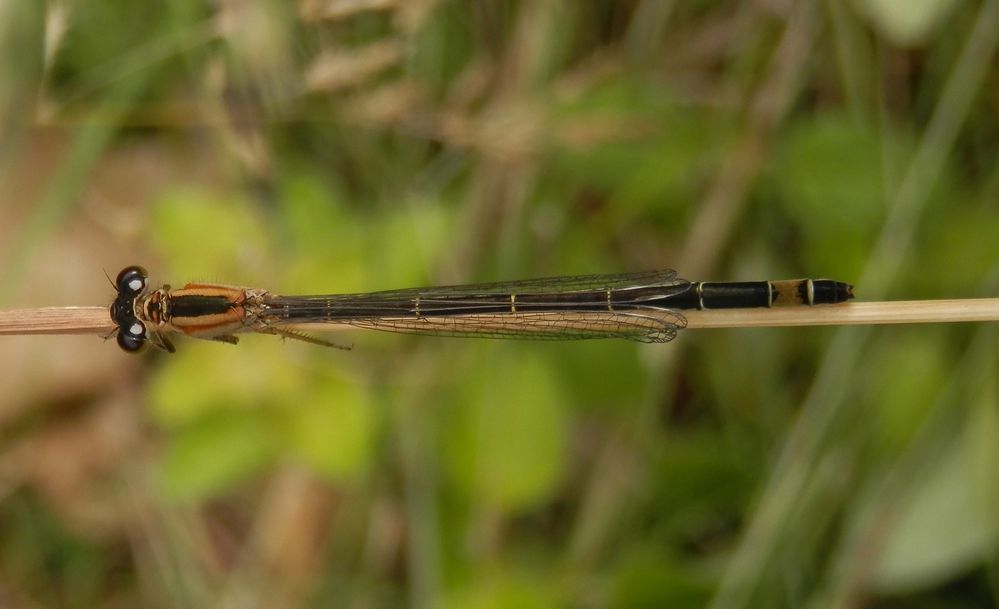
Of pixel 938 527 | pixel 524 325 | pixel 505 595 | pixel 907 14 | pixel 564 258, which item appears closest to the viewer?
pixel 524 325

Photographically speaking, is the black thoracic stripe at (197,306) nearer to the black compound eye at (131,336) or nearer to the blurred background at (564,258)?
the black compound eye at (131,336)

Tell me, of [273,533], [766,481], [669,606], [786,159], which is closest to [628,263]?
[786,159]

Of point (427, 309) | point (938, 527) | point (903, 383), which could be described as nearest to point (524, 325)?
point (427, 309)

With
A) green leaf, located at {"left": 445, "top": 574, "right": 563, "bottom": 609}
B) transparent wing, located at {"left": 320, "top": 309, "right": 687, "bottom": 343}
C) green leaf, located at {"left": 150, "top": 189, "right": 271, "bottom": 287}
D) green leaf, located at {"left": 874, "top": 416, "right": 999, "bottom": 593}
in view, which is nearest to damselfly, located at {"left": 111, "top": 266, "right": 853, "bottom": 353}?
transparent wing, located at {"left": 320, "top": 309, "right": 687, "bottom": 343}

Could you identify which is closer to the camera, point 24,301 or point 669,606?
point 669,606

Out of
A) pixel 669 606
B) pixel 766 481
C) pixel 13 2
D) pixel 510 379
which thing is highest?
pixel 13 2

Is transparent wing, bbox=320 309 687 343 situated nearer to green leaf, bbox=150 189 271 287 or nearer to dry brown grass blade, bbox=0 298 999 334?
dry brown grass blade, bbox=0 298 999 334

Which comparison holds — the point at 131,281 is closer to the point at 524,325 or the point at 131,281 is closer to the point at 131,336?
the point at 131,336

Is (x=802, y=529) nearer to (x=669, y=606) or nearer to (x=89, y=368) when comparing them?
(x=669, y=606)
